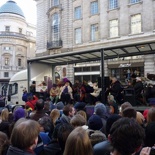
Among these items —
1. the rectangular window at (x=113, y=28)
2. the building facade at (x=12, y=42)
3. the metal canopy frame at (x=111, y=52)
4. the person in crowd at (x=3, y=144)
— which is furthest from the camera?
Answer: the building facade at (x=12, y=42)

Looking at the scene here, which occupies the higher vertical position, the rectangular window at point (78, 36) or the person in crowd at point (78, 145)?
the rectangular window at point (78, 36)

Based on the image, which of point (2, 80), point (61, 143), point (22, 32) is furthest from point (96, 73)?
point (22, 32)

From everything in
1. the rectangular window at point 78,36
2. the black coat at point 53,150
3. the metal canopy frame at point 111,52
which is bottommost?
the black coat at point 53,150

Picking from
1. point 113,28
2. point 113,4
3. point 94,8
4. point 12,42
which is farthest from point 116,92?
point 12,42

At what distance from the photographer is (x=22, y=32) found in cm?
6562

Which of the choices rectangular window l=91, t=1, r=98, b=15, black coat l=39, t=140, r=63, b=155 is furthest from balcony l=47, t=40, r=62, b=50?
black coat l=39, t=140, r=63, b=155

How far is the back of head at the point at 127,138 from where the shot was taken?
2.38 meters

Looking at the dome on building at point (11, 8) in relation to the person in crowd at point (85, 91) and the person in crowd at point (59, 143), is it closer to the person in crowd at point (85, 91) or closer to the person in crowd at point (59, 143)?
the person in crowd at point (85, 91)

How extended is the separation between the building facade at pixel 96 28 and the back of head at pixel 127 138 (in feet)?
61.5

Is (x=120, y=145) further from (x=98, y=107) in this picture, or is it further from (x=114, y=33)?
(x=114, y=33)

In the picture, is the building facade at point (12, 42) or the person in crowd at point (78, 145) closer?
the person in crowd at point (78, 145)

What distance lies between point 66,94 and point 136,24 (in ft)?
57.8

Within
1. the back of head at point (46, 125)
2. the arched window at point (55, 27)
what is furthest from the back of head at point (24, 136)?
the arched window at point (55, 27)

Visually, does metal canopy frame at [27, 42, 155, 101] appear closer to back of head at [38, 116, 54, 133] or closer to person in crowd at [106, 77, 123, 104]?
person in crowd at [106, 77, 123, 104]
